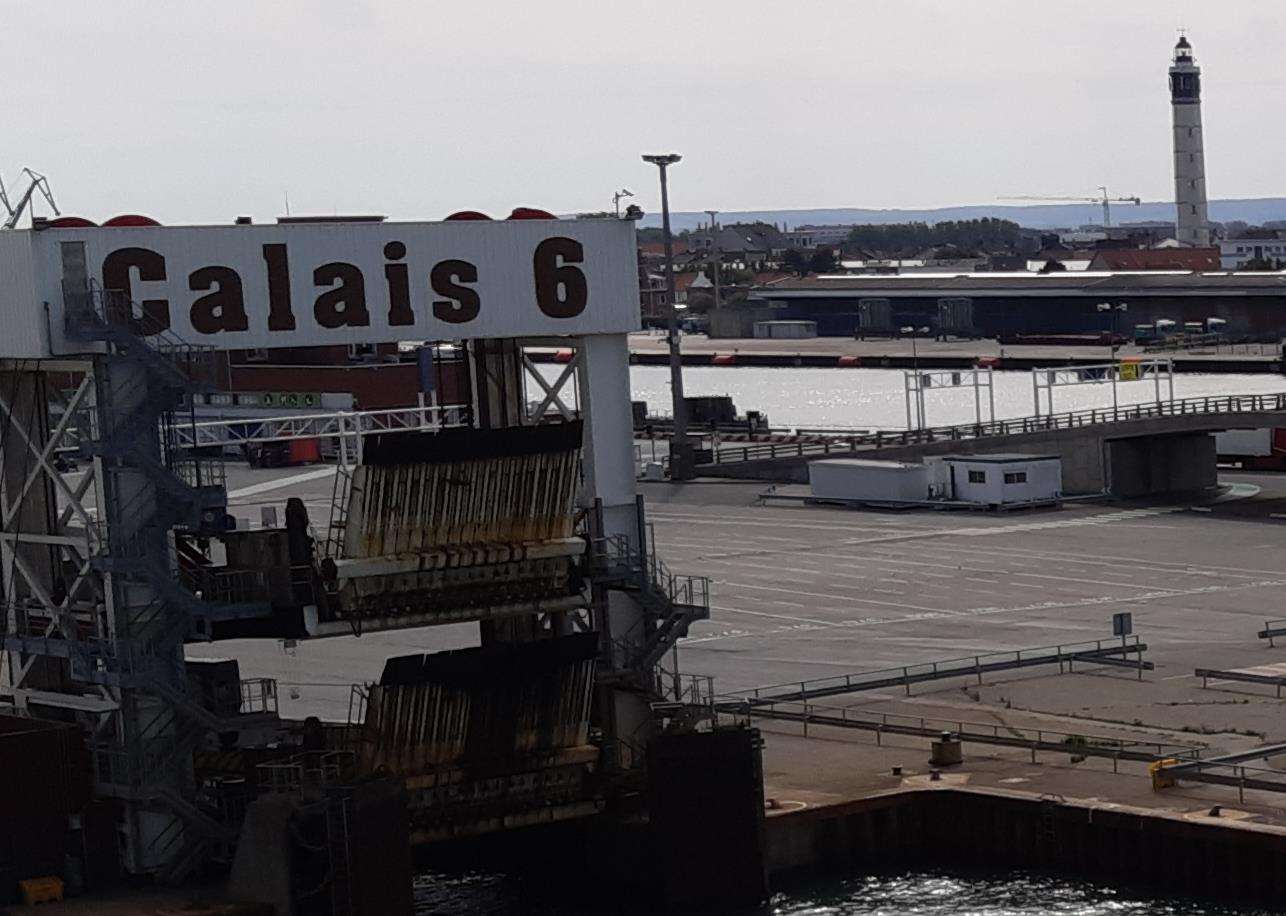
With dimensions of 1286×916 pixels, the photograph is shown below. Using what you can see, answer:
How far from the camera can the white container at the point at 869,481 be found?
4013 inches

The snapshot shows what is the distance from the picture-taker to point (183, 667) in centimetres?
4228

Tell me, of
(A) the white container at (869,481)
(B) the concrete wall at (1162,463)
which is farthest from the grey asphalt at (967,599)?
(B) the concrete wall at (1162,463)

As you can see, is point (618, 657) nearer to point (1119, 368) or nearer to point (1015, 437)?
point (1015, 437)

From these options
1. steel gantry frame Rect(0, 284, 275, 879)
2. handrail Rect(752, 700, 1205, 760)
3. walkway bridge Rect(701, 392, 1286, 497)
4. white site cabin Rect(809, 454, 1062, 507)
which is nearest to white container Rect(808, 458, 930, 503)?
white site cabin Rect(809, 454, 1062, 507)

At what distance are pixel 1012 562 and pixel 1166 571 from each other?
5.18 metres

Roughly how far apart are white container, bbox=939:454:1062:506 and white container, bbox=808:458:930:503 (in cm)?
107

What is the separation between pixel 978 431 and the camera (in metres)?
113

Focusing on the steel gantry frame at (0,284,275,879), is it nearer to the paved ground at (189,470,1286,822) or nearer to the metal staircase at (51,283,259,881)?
the metal staircase at (51,283,259,881)

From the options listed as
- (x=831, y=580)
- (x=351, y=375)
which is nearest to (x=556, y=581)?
(x=831, y=580)

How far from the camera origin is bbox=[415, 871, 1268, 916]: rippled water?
4353 cm

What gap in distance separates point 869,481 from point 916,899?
58.7 m

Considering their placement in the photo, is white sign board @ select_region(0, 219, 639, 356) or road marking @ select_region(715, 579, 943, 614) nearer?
white sign board @ select_region(0, 219, 639, 356)

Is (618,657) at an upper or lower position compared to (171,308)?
lower

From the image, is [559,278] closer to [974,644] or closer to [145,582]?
[145,582]
